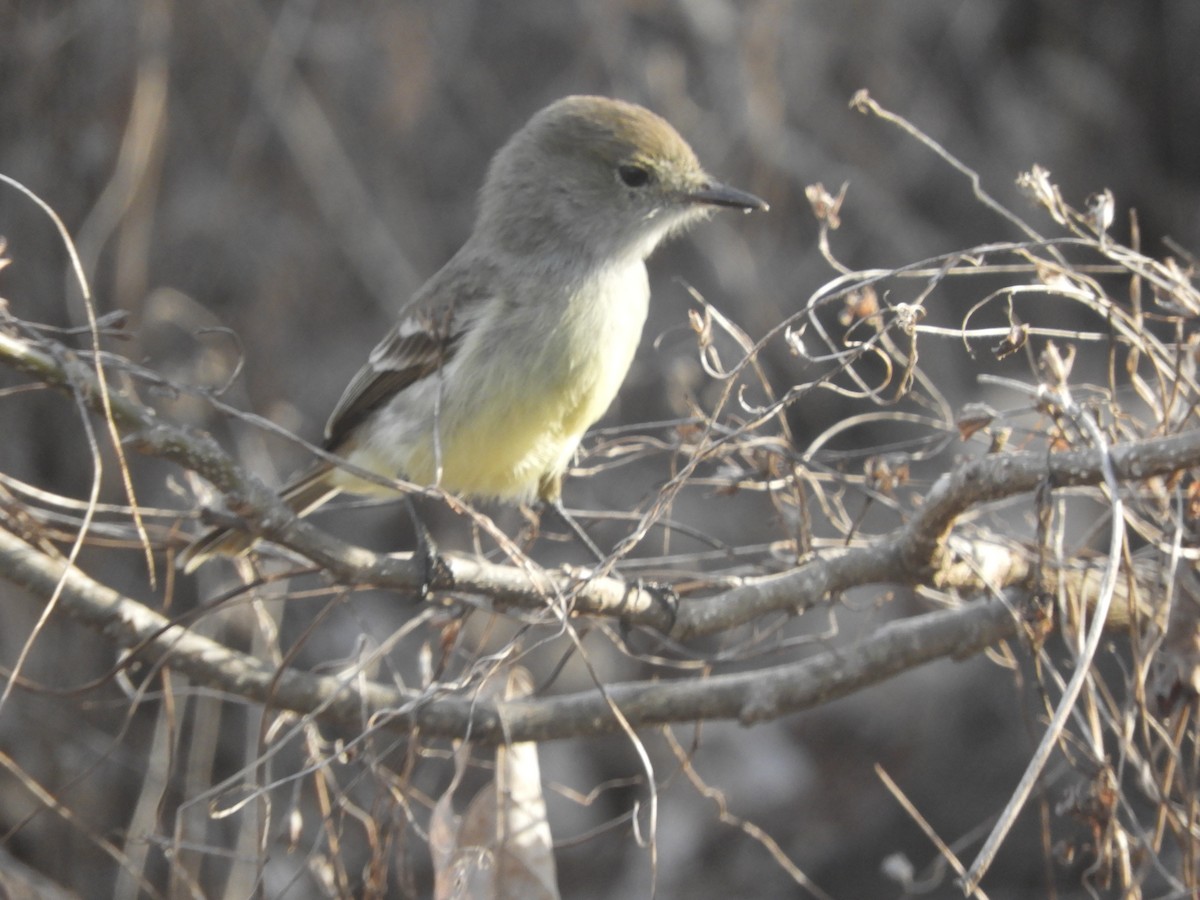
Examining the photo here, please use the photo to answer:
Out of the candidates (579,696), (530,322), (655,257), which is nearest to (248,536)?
(579,696)

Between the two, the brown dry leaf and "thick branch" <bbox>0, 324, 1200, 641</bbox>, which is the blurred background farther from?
the brown dry leaf

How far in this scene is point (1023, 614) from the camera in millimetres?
2287

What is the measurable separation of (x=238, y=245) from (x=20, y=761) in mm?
2134

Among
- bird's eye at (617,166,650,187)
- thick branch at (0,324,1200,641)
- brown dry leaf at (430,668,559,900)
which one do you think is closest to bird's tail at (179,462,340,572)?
thick branch at (0,324,1200,641)

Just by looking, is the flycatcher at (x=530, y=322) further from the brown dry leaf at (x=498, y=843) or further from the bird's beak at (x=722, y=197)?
the brown dry leaf at (x=498, y=843)

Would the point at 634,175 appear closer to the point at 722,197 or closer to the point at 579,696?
the point at 722,197

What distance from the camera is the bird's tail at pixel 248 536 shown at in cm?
307

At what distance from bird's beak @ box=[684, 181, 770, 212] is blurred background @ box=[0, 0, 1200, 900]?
1300 millimetres

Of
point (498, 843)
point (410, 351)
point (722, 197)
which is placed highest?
point (722, 197)

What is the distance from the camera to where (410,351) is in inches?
→ 150

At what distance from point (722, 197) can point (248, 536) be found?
65.7 inches

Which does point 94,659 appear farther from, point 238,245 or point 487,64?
point 487,64

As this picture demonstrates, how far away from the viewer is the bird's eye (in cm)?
387

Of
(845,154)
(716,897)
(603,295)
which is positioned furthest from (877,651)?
(845,154)
